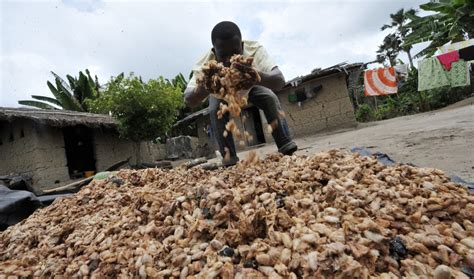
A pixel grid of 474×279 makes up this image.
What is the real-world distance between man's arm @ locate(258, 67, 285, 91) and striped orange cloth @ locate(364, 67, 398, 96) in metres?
10.8

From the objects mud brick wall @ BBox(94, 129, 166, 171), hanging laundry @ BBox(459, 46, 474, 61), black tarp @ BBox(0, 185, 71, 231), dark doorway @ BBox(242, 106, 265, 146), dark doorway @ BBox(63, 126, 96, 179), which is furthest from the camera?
A: dark doorway @ BBox(242, 106, 265, 146)

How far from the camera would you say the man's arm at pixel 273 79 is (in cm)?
228

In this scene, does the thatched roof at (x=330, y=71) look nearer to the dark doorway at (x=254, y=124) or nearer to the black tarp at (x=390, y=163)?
the dark doorway at (x=254, y=124)

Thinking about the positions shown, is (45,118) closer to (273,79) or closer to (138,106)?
(138,106)

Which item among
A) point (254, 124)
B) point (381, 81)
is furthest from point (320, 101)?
point (254, 124)

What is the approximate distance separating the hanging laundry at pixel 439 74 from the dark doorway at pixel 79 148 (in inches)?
496

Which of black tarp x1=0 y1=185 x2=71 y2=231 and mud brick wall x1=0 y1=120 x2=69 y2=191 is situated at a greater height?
mud brick wall x1=0 y1=120 x2=69 y2=191

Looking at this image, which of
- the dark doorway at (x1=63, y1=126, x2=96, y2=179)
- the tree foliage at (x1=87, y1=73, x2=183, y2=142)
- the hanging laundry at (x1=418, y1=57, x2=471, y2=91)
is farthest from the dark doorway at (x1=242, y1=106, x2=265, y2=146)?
the hanging laundry at (x1=418, y1=57, x2=471, y2=91)

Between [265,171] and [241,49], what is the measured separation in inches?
54.2

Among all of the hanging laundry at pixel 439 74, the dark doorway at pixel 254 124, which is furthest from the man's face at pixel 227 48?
the hanging laundry at pixel 439 74

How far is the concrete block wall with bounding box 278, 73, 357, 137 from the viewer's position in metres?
9.86

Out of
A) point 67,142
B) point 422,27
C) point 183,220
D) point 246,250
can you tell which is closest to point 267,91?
point 183,220

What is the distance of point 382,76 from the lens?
11625mm

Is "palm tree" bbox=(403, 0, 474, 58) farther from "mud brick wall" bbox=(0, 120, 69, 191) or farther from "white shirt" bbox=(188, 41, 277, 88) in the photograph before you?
"mud brick wall" bbox=(0, 120, 69, 191)
